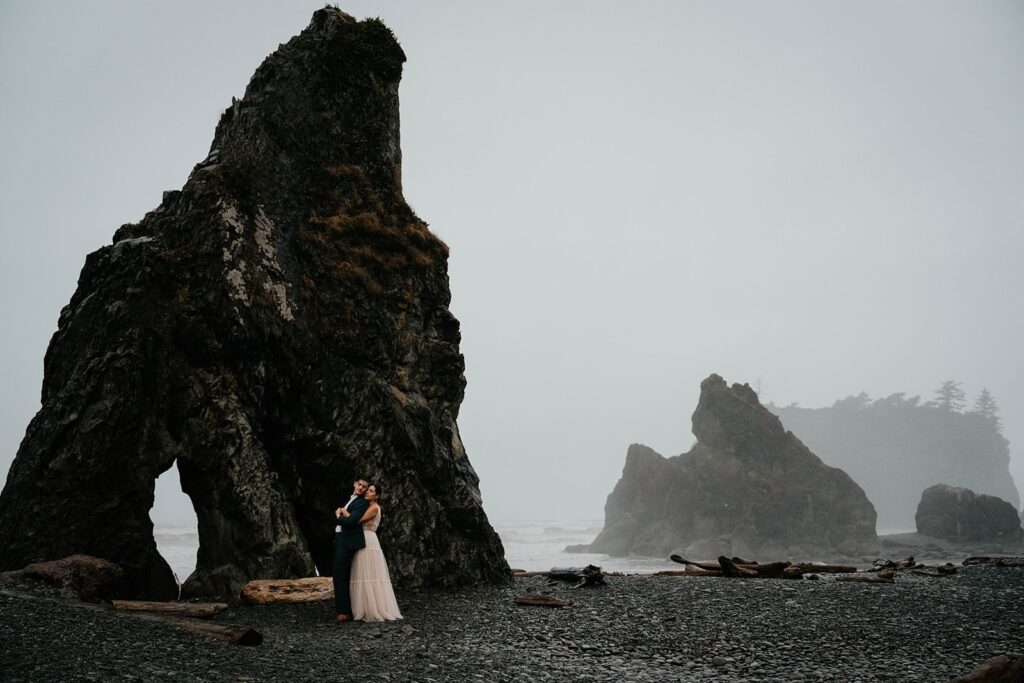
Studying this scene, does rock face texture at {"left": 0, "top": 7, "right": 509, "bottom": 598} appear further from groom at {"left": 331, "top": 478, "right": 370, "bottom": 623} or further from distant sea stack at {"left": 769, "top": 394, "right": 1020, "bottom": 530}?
distant sea stack at {"left": 769, "top": 394, "right": 1020, "bottom": 530}

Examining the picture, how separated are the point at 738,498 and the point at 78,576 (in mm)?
86655

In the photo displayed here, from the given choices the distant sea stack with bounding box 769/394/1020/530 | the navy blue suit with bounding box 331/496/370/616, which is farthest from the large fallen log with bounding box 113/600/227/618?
the distant sea stack with bounding box 769/394/1020/530

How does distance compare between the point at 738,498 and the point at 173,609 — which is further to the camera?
the point at 738,498

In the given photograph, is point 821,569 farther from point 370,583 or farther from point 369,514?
point 369,514

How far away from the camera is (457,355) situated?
21734 millimetres

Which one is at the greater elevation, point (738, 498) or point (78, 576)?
point (78, 576)

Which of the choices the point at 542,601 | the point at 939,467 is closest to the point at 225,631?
the point at 542,601

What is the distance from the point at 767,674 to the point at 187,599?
14.2 meters

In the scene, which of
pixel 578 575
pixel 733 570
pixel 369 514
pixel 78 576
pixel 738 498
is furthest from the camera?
pixel 738 498

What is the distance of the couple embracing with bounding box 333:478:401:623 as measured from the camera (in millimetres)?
12930

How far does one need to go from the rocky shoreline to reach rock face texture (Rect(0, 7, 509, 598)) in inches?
109

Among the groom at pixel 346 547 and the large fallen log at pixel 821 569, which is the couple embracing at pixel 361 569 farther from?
the large fallen log at pixel 821 569

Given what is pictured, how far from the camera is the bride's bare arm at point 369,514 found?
13.4 m

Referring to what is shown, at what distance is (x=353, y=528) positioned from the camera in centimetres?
1348
